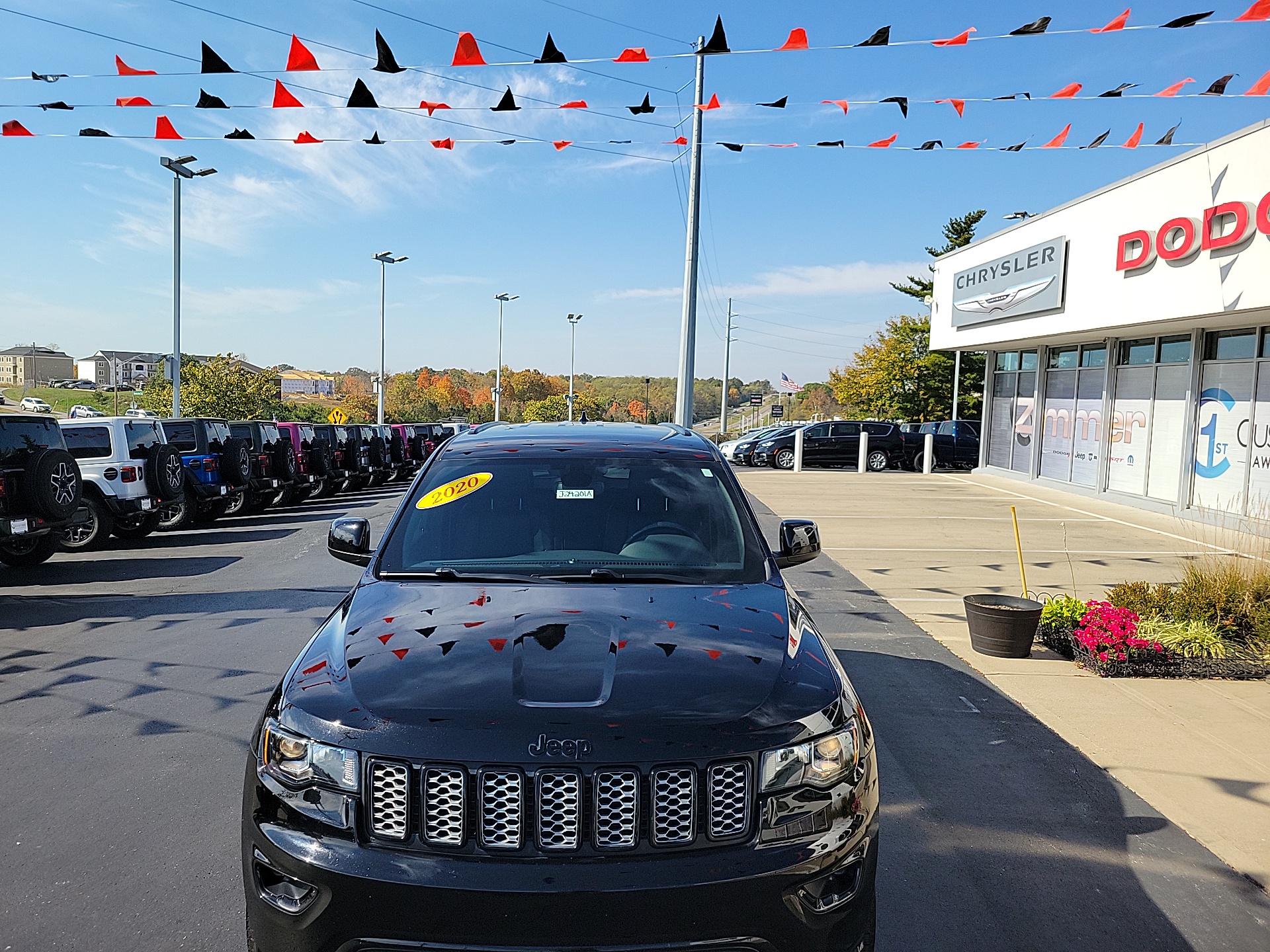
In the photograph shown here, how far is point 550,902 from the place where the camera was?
7.23ft

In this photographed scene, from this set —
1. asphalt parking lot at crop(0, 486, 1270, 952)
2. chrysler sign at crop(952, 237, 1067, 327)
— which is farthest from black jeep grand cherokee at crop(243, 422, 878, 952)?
chrysler sign at crop(952, 237, 1067, 327)

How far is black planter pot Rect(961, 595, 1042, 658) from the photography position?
6.88 m

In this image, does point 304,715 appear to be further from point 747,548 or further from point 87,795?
point 87,795

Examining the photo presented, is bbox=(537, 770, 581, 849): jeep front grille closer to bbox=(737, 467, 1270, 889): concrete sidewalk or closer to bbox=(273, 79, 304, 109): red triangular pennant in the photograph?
bbox=(737, 467, 1270, 889): concrete sidewalk

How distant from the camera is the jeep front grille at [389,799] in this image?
92.2 inches

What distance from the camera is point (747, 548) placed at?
3844 mm

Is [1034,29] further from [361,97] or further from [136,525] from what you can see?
[136,525]

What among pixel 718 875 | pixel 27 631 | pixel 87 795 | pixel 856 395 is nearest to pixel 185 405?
pixel 856 395

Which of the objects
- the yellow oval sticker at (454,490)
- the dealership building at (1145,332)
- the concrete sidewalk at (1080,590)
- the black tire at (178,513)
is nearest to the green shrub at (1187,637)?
the concrete sidewalk at (1080,590)

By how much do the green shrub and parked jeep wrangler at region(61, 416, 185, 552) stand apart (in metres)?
12.3

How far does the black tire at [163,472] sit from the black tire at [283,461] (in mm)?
3946

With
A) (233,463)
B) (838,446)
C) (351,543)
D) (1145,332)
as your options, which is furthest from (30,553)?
(838,446)

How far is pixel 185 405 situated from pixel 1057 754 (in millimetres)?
50399

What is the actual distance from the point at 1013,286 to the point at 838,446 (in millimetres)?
9572
